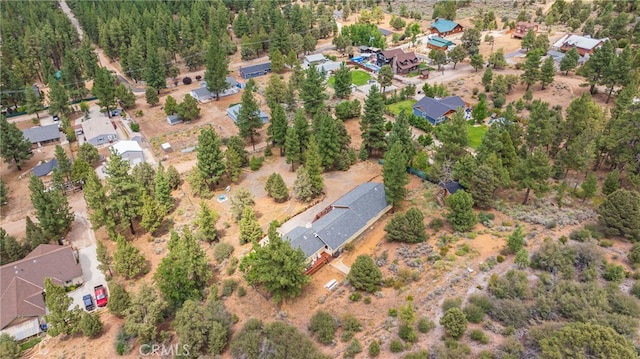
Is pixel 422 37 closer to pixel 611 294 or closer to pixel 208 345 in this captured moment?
pixel 611 294

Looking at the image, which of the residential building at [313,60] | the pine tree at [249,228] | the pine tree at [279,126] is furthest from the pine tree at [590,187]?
the residential building at [313,60]

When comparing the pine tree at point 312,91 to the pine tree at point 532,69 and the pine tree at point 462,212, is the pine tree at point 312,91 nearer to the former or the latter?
the pine tree at point 462,212

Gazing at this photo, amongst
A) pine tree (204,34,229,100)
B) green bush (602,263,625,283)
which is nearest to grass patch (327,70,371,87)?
pine tree (204,34,229,100)

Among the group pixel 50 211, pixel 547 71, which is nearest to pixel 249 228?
pixel 50 211

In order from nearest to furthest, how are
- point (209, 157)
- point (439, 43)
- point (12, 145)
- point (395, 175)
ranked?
1. point (395, 175)
2. point (209, 157)
3. point (12, 145)
4. point (439, 43)

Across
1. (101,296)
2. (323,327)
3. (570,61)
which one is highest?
(570,61)

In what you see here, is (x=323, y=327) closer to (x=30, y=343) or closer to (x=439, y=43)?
(x=30, y=343)

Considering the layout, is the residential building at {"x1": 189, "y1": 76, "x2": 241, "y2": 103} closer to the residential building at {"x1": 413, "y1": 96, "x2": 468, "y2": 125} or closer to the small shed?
the small shed
